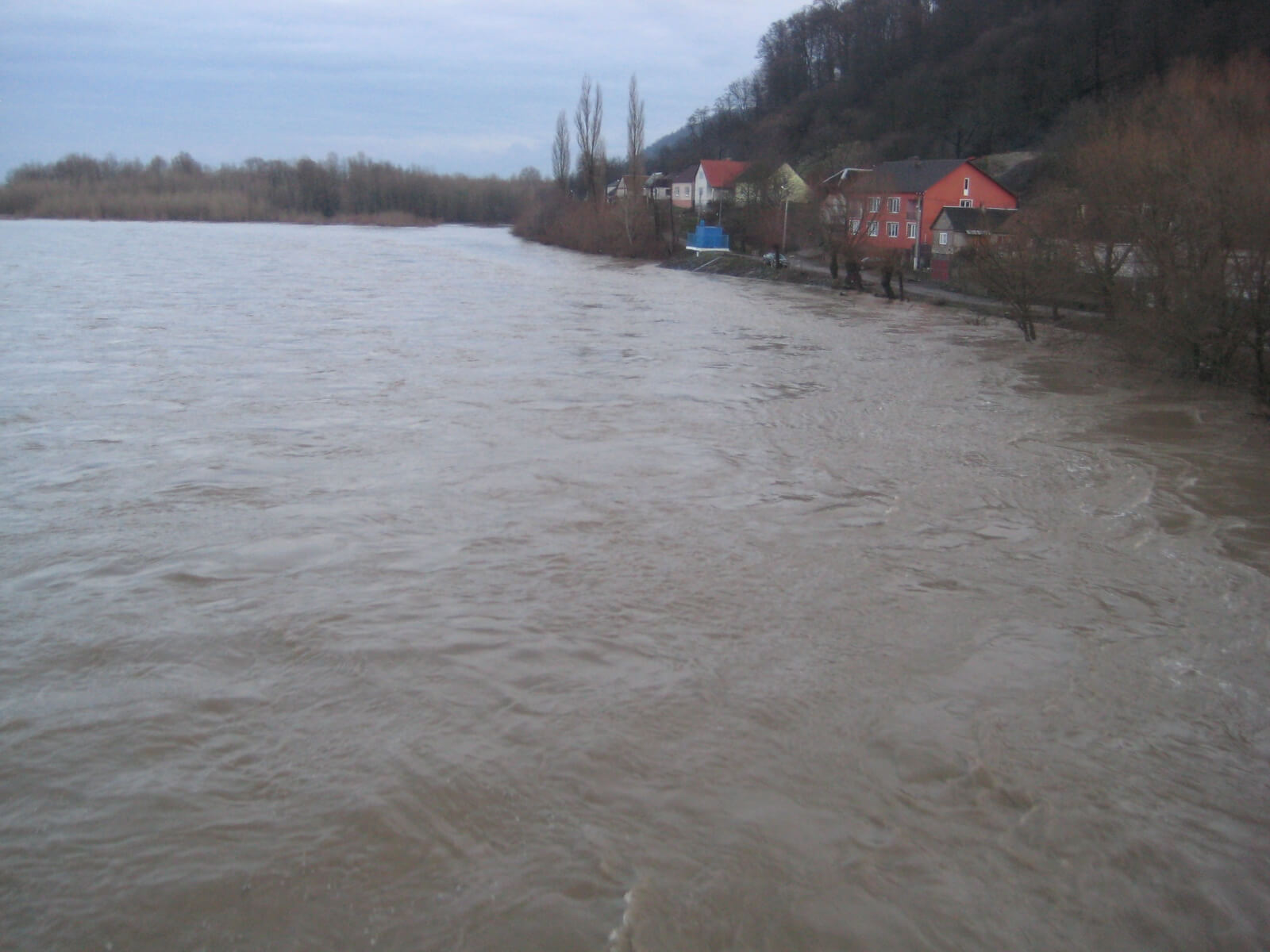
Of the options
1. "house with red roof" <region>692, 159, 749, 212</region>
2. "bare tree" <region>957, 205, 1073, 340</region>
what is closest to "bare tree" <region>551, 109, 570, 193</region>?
"house with red roof" <region>692, 159, 749, 212</region>

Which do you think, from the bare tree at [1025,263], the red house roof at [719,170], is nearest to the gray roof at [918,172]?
the bare tree at [1025,263]

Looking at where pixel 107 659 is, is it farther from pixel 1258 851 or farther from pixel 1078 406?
pixel 1078 406

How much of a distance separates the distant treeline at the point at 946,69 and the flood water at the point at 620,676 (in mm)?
36200

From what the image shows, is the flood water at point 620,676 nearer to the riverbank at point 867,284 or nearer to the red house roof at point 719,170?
the riverbank at point 867,284

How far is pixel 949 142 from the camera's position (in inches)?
2413

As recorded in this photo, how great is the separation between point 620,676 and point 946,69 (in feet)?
232

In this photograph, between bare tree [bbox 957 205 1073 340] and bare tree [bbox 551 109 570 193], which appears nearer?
bare tree [bbox 957 205 1073 340]

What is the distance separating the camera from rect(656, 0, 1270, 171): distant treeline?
4872cm

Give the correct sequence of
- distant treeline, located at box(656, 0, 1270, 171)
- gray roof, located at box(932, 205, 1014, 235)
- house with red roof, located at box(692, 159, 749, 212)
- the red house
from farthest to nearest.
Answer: house with red roof, located at box(692, 159, 749, 212), distant treeline, located at box(656, 0, 1270, 171), the red house, gray roof, located at box(932, 205, 1014, 235)

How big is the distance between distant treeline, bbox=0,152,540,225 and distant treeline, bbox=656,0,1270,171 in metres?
20.3

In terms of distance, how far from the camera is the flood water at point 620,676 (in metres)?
4.13

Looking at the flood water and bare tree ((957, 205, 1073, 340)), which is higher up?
bare tree ((957, 205, 1073, 340))

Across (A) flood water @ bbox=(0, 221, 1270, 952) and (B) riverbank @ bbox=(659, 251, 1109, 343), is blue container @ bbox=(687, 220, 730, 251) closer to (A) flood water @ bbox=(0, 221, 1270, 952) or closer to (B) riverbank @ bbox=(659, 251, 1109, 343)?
(B) riverbank @ bbox=(659, 251, 1109, 343)

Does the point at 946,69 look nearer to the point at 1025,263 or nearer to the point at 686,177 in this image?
the point at 686,177
